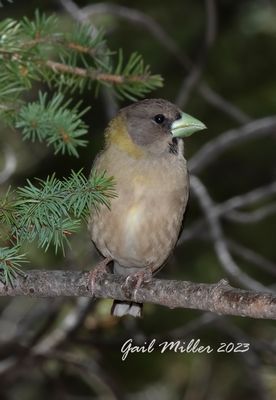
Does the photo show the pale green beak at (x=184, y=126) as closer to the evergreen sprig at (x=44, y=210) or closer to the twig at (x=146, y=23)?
the twig at (x=146, y=23)

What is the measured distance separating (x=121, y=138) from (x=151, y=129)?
0.58ft

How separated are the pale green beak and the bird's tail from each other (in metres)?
0.99

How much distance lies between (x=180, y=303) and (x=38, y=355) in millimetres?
2226

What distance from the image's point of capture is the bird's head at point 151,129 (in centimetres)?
458

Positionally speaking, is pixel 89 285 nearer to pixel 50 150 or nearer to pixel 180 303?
pixel 180 303

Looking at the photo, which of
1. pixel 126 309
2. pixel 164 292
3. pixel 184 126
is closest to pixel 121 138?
pixel 184 126

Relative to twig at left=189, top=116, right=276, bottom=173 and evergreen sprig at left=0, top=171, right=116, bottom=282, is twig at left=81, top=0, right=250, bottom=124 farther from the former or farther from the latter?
evergreen sprig at left=0, top=171, right=116, bottom=282

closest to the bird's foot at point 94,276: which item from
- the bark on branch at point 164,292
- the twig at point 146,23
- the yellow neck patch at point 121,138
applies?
the bark on branch at point 164,292

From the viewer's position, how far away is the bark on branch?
293cm

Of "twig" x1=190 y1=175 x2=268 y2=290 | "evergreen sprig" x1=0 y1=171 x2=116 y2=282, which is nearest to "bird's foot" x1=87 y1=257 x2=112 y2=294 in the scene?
"evergreen sprig" x1=0 y1=171 x2=116 y2=282

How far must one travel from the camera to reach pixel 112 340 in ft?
19.0

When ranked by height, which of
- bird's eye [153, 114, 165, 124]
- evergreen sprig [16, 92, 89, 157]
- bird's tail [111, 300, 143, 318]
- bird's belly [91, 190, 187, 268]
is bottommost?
bird's tail [111, 300, 143, 318]

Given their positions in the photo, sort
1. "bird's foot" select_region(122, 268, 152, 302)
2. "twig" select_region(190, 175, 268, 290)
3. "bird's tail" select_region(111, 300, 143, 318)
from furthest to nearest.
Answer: "twig" select_region(190, 175, 268, 290), "bird's tail" select_region(111, 300, 143, 318), "bird's foot" select_region(122, 268, 152, 302)

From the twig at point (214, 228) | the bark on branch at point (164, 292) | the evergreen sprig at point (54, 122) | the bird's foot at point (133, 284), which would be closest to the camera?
the bark on branch at point (164, 292)
